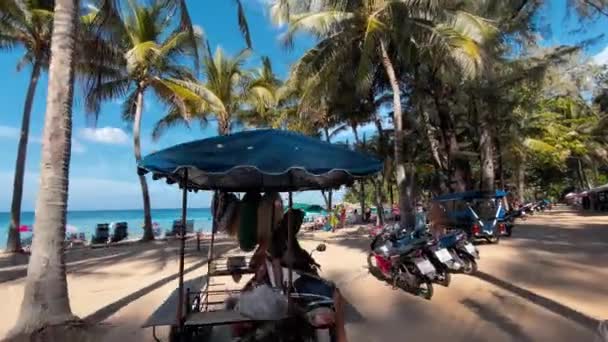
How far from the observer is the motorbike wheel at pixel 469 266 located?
1002 centimetres

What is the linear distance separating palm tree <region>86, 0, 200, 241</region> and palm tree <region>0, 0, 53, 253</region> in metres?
3.08

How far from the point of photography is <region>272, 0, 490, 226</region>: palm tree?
50.8 ft

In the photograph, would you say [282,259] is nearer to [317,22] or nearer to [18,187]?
[317,22]

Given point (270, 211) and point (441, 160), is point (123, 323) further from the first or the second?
point (441, 160)

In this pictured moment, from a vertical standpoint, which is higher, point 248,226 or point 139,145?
point 139,145

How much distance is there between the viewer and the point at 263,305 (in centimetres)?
408

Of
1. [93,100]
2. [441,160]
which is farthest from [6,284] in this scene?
[441,160]

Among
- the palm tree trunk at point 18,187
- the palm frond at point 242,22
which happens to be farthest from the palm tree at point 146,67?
the palm frond at point 242,22

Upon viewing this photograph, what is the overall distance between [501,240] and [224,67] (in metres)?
17.4

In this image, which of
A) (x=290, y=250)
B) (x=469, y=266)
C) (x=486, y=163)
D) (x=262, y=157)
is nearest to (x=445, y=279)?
(x=469, y=266)

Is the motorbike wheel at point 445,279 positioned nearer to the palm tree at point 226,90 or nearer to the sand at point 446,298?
the sand at point 446,298

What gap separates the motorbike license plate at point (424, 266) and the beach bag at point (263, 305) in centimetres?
473

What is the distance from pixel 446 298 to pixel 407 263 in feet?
3.17

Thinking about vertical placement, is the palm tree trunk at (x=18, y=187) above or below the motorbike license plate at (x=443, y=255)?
above
